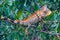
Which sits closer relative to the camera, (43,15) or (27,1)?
(27,1)

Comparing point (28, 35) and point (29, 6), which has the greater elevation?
point (29, 6)

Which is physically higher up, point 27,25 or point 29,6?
point 29,6

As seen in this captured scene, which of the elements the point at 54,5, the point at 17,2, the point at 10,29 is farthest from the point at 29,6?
the point at 54,5

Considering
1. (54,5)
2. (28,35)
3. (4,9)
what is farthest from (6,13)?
(54,5)

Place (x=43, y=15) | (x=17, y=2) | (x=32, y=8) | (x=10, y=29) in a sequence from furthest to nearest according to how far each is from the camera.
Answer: (x=10, y=29) < (x=43, y=15) < (x=32, y=8) < (x=17, y=2)

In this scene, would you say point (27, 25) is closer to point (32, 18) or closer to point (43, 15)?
point (32, 18)

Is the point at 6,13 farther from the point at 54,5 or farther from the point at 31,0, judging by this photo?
the point at 54,5

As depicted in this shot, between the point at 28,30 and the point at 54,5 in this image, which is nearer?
the point at 28,30

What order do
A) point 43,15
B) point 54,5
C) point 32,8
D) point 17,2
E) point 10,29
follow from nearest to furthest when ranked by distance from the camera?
point 17,2
point 32,8
point 43,15
point 10,29
point 54,5


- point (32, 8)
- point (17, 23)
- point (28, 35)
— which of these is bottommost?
point (28, 35)

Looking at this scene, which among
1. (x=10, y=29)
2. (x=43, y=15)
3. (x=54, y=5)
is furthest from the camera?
(x=54, y=5)
